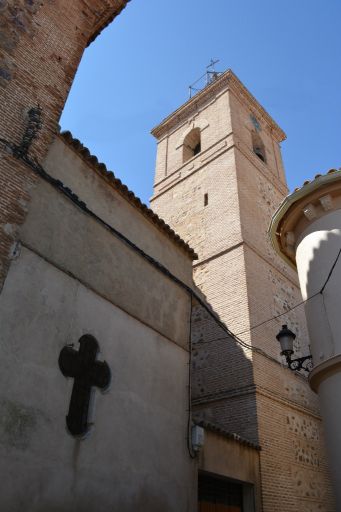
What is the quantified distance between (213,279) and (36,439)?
726 cm

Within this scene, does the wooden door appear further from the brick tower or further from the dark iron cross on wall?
the dark iron cross on wall

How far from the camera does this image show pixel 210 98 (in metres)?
17.1

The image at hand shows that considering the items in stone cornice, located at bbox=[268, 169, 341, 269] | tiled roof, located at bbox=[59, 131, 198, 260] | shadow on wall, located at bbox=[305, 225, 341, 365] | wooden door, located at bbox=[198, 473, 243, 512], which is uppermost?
tiled roof, located at bbox=[59, 131, 198, 260]

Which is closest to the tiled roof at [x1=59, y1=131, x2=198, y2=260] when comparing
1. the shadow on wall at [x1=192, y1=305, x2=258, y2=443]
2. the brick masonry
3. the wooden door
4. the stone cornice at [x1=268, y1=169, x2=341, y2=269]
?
the brick masonry

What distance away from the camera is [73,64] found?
23.2 feet

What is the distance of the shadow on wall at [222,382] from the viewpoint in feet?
28.3

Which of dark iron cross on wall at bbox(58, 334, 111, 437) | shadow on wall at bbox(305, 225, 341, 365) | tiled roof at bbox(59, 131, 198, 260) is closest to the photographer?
dark iron cross on wall at bbox(58, 334, 111, 437)

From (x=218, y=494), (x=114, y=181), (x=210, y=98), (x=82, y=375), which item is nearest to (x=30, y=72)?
(x=114, y=181)

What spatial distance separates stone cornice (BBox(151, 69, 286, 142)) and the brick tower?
0.05m

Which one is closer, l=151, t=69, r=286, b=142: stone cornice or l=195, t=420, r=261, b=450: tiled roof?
l=195, t=420, r=261, b=450: tiled roof

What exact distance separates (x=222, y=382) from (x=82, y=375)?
15.8ft

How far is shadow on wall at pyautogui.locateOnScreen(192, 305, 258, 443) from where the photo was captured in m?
8.64

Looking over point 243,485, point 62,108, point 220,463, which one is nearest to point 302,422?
point 243,485

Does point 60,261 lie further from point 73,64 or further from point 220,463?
point 220,463
